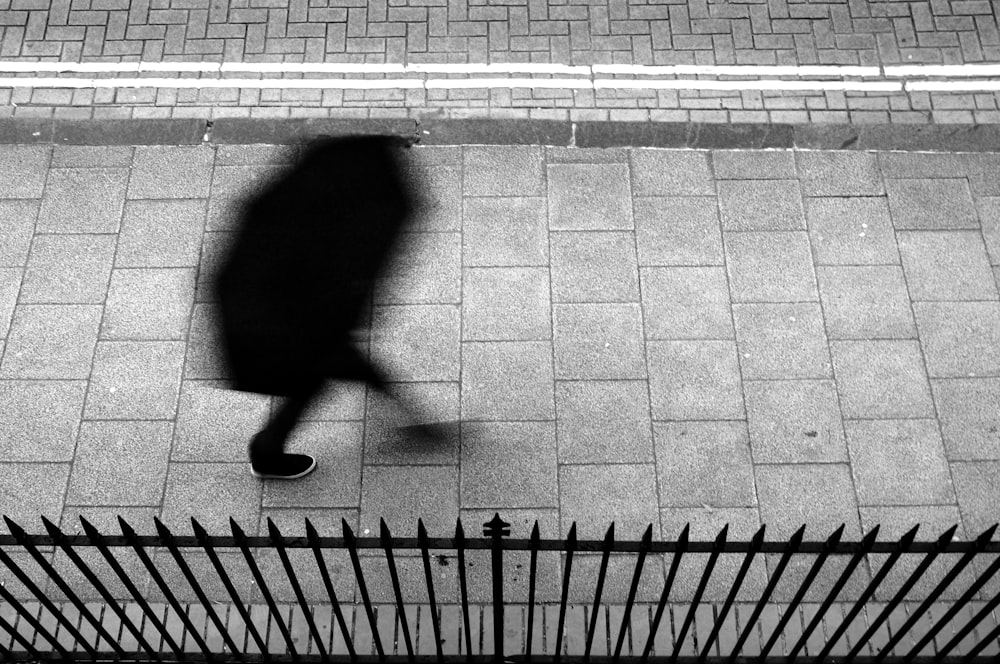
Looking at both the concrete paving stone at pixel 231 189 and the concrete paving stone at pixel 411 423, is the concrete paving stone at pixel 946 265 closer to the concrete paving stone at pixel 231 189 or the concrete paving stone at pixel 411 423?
the concrete paving stone at pixel 411 423

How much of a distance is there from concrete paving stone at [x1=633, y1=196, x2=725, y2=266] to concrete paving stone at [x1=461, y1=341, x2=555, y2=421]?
3.50 feet

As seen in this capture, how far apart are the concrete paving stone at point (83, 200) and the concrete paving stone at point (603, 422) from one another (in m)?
3.39

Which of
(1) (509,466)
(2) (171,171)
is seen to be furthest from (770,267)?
(2) (171,171)

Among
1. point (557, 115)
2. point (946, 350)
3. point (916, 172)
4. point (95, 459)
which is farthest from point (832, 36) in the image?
point (95, 459)

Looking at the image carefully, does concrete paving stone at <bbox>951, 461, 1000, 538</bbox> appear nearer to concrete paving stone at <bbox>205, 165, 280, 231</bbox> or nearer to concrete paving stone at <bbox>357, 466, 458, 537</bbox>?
concrete paving stone at <bbox>357, 466, 458, 537</bbox>

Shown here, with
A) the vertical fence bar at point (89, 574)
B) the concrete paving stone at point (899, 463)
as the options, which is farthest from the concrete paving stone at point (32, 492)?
the concrete paving stone at point (899, 463)

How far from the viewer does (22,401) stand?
18.2ft

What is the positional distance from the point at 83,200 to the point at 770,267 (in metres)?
4.82

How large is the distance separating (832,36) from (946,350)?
2917mm

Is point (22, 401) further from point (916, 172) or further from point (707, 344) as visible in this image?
point (916, 172)

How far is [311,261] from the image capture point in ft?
19.9

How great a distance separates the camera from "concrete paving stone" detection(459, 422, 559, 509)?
5223mm

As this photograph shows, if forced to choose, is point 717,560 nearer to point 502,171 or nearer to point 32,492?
point 502,171

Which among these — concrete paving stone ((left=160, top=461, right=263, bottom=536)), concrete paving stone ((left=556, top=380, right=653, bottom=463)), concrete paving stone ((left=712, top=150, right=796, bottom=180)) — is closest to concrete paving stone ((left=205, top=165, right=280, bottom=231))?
concrete paving stone ((left=160, top=461, right=263, bottom=536))
